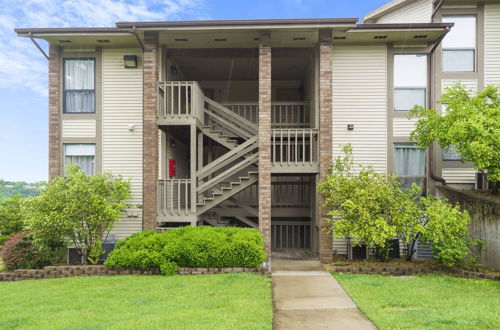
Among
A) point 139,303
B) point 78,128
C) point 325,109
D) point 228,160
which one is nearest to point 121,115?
point 78,128

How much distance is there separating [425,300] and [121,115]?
10.6m

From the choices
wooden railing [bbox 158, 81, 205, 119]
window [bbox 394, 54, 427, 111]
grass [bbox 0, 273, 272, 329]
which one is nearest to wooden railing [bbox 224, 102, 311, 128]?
wooden railing [bbox 158, 81, 205, 119]

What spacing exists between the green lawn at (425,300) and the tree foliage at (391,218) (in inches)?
37.6

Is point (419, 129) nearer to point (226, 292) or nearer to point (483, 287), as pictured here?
point (483, 287)

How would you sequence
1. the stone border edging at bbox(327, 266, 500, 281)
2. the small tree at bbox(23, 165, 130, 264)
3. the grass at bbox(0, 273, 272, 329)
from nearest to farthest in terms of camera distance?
the grass at bbox(0, 273, 272, 329)
the stone border edging at bbox(327, 266, 500, 281)
the small tree at bbox(23, 165, 130, 264)

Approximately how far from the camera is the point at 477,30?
11594 millimetres

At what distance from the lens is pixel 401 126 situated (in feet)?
37.6

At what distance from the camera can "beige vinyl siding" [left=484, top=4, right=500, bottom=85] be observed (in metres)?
11.5

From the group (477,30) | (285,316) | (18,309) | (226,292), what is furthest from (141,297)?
(477,30)

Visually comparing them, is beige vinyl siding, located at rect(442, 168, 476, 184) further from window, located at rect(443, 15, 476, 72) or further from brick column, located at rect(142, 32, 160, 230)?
brick column, located at rect(142, 32, 160, 230)

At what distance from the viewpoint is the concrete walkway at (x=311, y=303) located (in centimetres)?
561

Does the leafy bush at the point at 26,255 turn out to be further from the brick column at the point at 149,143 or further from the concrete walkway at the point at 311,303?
the concrete walkway at the point at 311,303

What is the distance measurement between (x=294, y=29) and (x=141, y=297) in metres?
8.56

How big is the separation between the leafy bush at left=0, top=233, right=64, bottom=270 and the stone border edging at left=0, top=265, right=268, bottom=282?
1.32 ft
